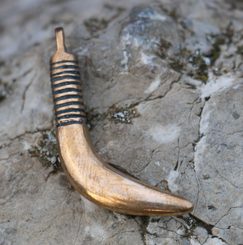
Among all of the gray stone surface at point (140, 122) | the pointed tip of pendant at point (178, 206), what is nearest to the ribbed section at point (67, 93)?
the gray stone surface at point (140, 122)

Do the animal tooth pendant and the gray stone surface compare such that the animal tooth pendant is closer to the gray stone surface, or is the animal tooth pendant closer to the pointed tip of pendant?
the pointed tip of pendant

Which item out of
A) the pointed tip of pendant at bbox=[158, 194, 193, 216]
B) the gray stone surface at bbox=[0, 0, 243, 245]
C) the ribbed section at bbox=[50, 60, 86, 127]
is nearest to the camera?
the pointed tip of pendant at bbox=[158, 194, 193, 216]

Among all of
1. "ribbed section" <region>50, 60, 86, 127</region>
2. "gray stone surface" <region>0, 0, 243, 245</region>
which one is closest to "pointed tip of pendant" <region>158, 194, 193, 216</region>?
"gray stone surface" <region>0, 0, 243, 245</region>

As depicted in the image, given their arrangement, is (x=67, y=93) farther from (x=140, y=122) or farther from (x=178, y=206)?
(x=178, y=206)

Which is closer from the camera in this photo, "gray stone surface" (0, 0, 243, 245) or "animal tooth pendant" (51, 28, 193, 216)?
"animal tooth pendant" (51, 28, 193, 216)

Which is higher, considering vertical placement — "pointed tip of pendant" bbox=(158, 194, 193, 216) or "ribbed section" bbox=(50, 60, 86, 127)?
"ribbed section" bbox=(50, 60, 86, 127)

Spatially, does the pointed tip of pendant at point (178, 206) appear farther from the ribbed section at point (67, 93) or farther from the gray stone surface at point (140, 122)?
the ribbed section at point (67, 93)

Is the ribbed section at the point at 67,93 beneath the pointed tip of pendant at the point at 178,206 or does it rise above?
above
